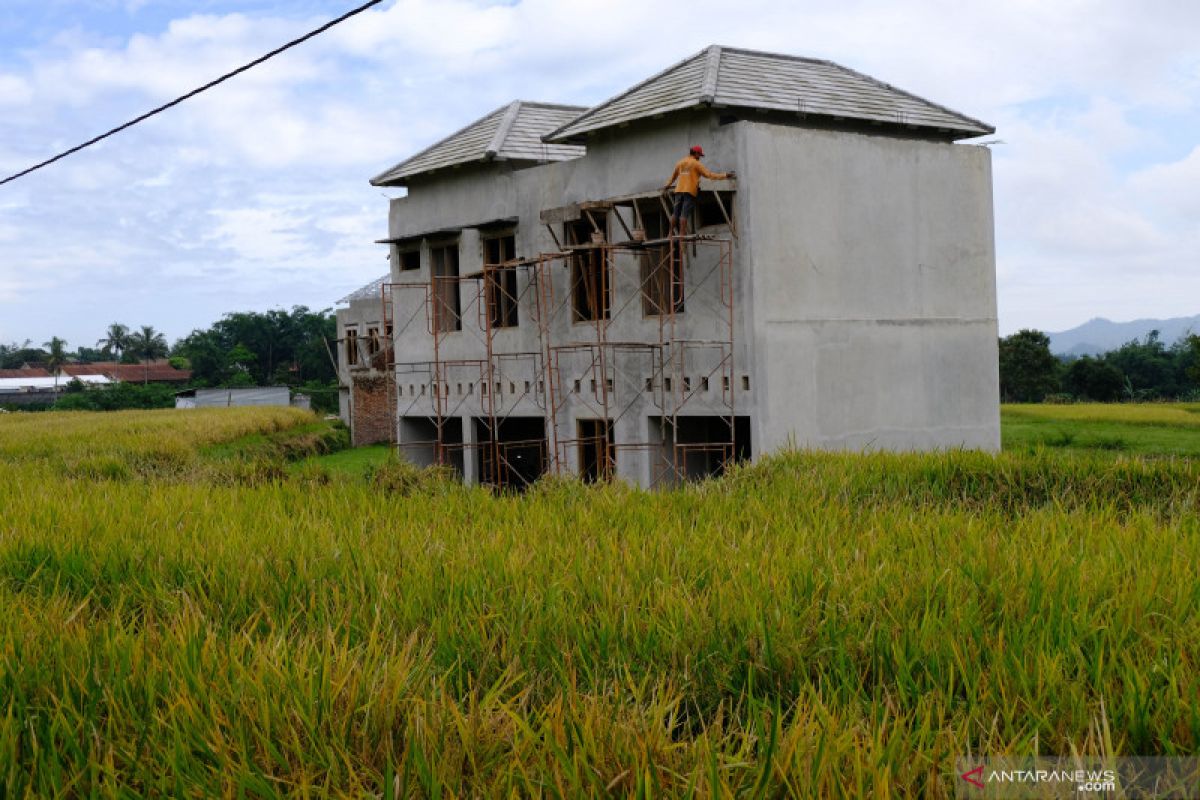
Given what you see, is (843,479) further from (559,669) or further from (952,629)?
(559,669)

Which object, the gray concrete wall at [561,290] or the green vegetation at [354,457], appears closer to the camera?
the gray concrete wall at [561,290]

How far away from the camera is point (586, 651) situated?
15.0ft

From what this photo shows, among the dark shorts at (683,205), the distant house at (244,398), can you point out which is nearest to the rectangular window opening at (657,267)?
the dark shorts at (683,205)

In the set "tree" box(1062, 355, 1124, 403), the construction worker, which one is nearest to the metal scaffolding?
the construction worker

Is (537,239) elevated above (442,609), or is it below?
above

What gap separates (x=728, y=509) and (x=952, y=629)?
4235 mm

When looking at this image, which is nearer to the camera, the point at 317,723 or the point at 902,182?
the point at 317,723

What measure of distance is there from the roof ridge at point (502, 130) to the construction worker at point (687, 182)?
5.58 metres

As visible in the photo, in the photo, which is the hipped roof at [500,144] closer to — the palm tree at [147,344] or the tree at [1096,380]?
the tree at [1096,380]

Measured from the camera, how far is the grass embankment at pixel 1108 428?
81.5 ft

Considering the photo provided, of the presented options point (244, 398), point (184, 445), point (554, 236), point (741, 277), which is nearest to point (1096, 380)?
point (244, 398)

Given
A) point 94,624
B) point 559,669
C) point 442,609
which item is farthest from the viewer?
point 442,609

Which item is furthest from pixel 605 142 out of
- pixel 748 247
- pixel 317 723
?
pixel 317 723

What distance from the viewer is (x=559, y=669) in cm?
427
